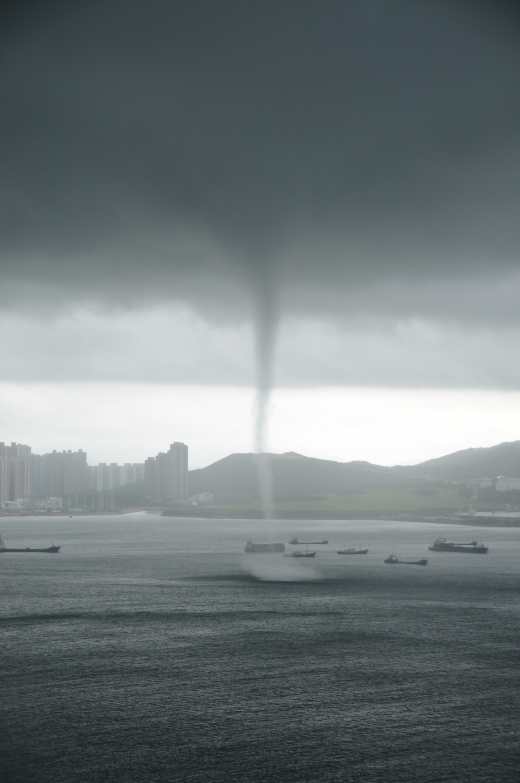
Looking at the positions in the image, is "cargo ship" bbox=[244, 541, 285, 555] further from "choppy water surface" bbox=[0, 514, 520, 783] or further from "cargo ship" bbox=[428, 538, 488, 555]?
"choppy water surface" bbox=[0, 514, 520, 783]

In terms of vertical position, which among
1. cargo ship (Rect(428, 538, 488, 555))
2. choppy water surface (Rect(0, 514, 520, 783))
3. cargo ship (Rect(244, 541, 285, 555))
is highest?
choppy water surface (Rect(0, 514, 520, 783))

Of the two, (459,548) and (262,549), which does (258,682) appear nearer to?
(262,549)

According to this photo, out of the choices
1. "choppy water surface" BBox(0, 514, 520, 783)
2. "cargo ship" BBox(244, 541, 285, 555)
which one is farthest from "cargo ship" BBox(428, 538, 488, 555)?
"choppy water surface" BBox(0, 514, 520, 783)

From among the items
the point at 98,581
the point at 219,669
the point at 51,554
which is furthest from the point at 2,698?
the point at 51,554

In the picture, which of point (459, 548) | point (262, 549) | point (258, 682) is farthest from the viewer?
point (262, 549)

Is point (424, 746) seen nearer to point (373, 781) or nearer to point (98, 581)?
point (373, 781)

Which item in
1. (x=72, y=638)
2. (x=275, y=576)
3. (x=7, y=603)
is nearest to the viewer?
(x=72, y=638)

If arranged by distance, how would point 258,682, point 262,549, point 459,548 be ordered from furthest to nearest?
1. point 262,549
2. point 459,548
3. point 258,682

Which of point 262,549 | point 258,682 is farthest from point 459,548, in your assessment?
point 258,682
